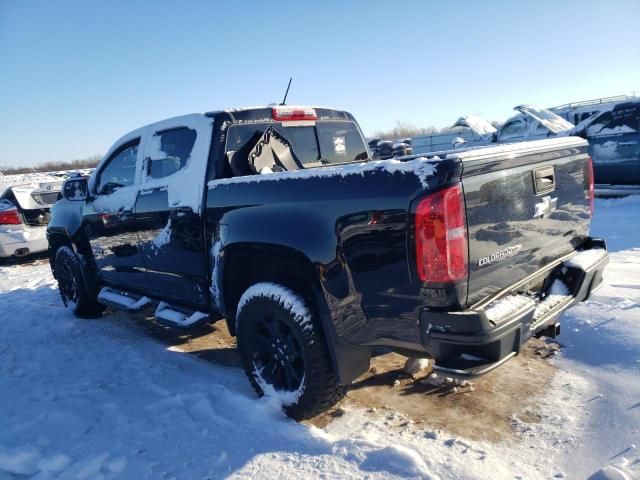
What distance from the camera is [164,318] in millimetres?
3717

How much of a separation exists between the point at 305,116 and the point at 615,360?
2944 millimetres

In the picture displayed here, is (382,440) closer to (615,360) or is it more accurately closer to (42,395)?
(615,360)

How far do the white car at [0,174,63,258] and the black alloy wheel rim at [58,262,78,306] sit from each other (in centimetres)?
383

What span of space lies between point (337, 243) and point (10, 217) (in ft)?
27.4

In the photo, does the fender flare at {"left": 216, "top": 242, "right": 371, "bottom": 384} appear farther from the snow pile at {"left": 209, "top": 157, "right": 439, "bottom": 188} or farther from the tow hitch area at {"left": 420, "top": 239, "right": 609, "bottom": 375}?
the tow hitch area at {"left": 420, "top": 239, "right": 609, "bottom": 375}

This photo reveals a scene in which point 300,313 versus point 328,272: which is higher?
point 328,272

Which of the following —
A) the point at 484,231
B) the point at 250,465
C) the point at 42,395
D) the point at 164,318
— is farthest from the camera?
the point at 164,318

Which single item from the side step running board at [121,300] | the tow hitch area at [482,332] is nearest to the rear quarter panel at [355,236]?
the tow hitch area at [482,332]

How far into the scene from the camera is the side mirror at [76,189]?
4820 millimetres

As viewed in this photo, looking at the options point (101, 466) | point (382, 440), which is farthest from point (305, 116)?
point (101, 466)

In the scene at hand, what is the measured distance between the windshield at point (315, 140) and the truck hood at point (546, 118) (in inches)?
365

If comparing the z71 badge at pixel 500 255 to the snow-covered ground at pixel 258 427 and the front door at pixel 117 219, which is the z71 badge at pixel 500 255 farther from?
the front door at pixel 117 219

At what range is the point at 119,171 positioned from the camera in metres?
4.48

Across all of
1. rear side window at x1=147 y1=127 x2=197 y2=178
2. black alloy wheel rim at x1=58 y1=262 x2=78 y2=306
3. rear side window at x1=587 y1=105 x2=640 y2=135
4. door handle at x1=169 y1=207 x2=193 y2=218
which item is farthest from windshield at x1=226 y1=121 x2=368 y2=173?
rear side window at x1=587 y1=105 x2=640 y2=135
